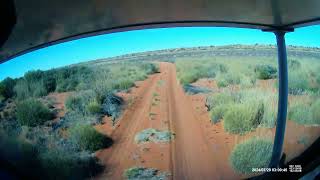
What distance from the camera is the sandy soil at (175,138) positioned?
4.18 meters

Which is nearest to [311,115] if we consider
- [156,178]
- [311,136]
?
[311,136]

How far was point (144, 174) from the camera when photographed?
4129 millimetres

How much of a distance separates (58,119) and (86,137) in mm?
377

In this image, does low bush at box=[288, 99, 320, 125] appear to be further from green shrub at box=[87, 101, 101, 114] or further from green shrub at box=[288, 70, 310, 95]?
green shrub at box=[87, 101, 101, 114]

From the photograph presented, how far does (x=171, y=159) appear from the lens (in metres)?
4.32

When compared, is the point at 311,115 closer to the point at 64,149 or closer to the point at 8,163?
the point at 64,149

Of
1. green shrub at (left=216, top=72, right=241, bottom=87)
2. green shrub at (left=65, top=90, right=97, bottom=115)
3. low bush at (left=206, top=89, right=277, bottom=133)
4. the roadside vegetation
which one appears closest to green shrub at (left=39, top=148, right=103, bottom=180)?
the roadside vegetation

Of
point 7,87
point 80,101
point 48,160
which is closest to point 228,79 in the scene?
point 80,101

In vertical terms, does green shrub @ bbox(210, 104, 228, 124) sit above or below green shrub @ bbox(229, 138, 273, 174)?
above

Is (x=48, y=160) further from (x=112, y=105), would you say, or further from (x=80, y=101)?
(x=112, y=105)

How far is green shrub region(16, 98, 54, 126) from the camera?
152 inches

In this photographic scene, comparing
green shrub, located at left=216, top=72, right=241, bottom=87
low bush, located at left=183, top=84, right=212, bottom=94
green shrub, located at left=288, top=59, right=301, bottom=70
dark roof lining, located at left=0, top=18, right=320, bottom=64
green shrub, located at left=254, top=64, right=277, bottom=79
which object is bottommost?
low bush, located at left=183, top=84, right=212, bottom=94

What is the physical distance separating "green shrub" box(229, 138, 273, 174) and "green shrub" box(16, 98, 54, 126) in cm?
223

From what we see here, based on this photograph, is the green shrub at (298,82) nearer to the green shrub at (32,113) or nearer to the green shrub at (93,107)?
the green shrub at (93,107)
